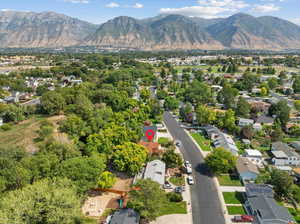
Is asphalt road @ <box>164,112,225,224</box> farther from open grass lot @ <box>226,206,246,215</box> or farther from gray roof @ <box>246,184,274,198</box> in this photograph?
gray roof @ <box>246,184,274,198</box>

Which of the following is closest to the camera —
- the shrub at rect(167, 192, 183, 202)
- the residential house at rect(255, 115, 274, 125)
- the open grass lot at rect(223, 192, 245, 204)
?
the shrub at rect(167, 192, 183, 202)

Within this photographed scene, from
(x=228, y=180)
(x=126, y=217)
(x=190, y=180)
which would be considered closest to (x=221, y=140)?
(x=228, y=180)

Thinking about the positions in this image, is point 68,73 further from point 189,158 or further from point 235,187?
point 235,187

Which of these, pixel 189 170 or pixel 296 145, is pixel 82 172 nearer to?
pixel 189 170

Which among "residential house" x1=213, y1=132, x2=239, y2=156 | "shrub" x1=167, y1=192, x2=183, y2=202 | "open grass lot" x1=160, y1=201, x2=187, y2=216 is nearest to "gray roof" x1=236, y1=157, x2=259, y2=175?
"residential house" x1=213, y1=132, x2=239, y2=156

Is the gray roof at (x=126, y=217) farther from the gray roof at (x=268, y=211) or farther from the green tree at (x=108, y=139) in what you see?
the gray roof at (x=268, y=211)

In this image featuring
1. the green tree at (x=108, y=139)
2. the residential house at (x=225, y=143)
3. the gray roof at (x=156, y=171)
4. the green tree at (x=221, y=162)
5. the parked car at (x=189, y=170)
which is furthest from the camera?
the residential house at (x=225, y=143)

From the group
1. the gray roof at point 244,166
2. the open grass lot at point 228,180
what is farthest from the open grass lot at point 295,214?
the open grass lot at point 228,180
